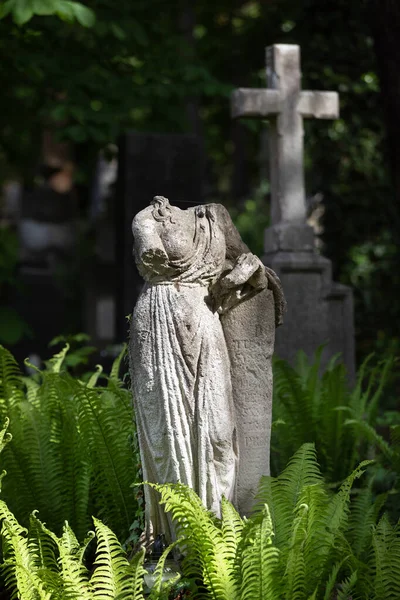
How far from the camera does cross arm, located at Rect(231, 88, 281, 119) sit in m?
8.69

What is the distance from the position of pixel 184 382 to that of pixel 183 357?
0.39 feet

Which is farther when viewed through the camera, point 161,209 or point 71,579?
point 161,209

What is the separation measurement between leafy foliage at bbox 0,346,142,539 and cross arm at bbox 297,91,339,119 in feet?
12.0

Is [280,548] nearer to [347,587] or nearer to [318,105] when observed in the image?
[347,587]

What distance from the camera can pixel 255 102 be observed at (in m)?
8.72

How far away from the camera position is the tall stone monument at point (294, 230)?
862 cm

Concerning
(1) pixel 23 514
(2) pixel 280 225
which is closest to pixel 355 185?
(2) pixel 280 225

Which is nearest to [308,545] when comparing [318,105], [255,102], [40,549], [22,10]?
[40,549]

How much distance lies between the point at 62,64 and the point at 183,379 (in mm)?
6437

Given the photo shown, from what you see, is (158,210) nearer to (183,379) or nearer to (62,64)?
(183,379)

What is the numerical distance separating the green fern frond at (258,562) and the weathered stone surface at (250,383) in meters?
0.55

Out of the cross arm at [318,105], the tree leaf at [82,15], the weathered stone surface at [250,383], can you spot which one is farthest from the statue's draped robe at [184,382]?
the cross arm at [318,105]

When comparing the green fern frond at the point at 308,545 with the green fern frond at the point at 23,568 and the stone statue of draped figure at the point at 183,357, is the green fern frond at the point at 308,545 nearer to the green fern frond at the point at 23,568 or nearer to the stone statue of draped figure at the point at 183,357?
the stone statue of draped figure at the point at 183,357

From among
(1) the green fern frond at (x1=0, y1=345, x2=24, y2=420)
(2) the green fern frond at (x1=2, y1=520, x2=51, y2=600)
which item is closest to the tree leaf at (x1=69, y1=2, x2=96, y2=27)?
(1) the green fern frond at (x1=0, y1=345, x2=24, y2=420)
